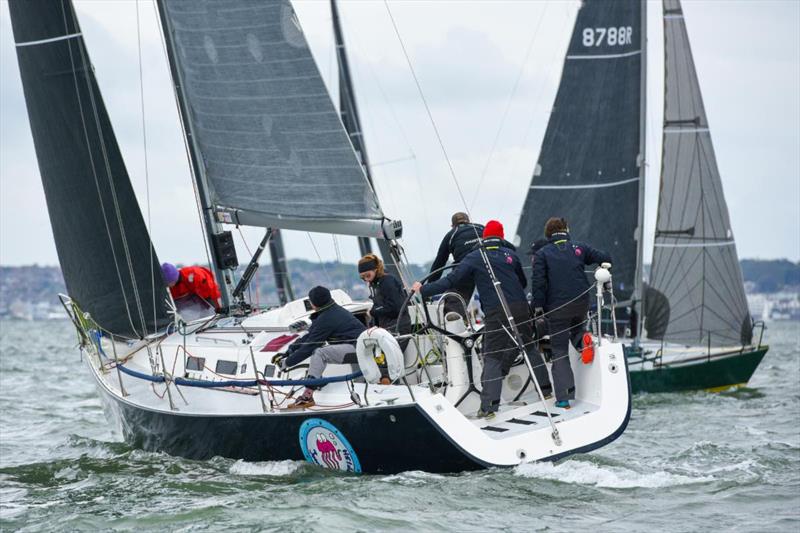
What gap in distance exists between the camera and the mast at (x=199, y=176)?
37.1 feet

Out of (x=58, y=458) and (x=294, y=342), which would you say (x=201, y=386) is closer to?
(x=294, y=342)

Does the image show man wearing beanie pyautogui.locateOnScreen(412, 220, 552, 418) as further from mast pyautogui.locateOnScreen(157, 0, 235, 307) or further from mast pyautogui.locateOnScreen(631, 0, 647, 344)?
mast pyautogui.locateOnScreen(631, 0, 647, 344)

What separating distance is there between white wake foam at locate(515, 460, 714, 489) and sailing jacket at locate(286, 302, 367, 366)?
1.79 m

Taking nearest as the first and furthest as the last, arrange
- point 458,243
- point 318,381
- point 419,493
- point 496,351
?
point 419,493
point 496,351
point 318,381
point 458,243

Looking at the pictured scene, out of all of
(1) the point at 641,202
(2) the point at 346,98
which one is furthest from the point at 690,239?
(2) the point at 346,98

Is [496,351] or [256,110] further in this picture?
[256,110]

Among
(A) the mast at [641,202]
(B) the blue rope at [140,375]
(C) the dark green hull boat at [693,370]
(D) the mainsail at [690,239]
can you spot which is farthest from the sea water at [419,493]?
(D) the mainsail at [690,239]

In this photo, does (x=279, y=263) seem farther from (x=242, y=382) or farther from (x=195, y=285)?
(x=242, y=382)

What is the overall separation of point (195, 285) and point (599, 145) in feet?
32.1

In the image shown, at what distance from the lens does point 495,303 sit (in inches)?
341

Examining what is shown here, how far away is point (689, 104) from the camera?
19.8 metres

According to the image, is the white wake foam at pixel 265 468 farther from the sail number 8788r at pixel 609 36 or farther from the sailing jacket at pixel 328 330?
the sail number 8788r at pixel 609 36

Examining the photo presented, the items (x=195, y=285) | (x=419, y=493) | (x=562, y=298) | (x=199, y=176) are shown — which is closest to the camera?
(x=419, y=493)

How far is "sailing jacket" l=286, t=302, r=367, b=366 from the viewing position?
9117mm
